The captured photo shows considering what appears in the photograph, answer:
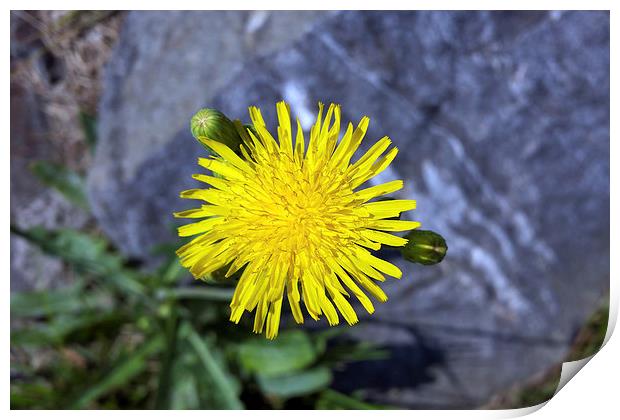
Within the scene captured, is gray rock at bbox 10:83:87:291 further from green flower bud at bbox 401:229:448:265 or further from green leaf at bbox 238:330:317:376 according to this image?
green flower bud at bbox 401:229:448:265

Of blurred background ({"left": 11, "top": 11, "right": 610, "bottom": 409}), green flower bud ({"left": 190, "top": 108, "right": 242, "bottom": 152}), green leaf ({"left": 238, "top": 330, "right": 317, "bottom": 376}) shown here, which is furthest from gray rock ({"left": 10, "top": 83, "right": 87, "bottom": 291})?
green flower bud ({"left": 190, "top": 108, "right": 242, "bottom": 152})

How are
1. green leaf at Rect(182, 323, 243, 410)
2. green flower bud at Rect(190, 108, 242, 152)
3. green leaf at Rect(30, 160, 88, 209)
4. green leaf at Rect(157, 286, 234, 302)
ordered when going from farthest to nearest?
1. green leaf at Rect(30, 160, 88, 209)
2. green leaf at Rect(182, 323, 243, 410)
3. green leaf at Rect(157, 286, 234, 302)
4. green flower bud at Rect(190, 108, 242, 152)

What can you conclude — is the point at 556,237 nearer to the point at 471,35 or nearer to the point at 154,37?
the point at 471,35

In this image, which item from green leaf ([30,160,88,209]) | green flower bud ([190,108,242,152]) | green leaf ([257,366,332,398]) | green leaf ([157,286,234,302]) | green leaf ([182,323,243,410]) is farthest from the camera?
green leaf ([30,160,88,209])

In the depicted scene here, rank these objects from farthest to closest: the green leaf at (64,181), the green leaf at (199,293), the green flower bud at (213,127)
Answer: the green leaf at (64,181) → the green leaf at (199,293) → the green flower bud at (213,127)

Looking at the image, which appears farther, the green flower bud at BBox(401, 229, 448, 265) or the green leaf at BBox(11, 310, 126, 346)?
the green leaf at BBox(11, 310, 126, 346)

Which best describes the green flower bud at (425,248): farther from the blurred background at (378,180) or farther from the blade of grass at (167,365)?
the blade of grass at (167,365)

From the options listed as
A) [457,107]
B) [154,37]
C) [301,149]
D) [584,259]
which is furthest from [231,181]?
[584,259]

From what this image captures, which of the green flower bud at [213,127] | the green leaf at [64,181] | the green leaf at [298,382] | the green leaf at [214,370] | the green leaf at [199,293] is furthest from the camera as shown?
the green leaf at [64,181]

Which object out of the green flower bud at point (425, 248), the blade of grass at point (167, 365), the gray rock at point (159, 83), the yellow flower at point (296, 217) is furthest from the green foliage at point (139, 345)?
the green flower bud at point (425, 248)
